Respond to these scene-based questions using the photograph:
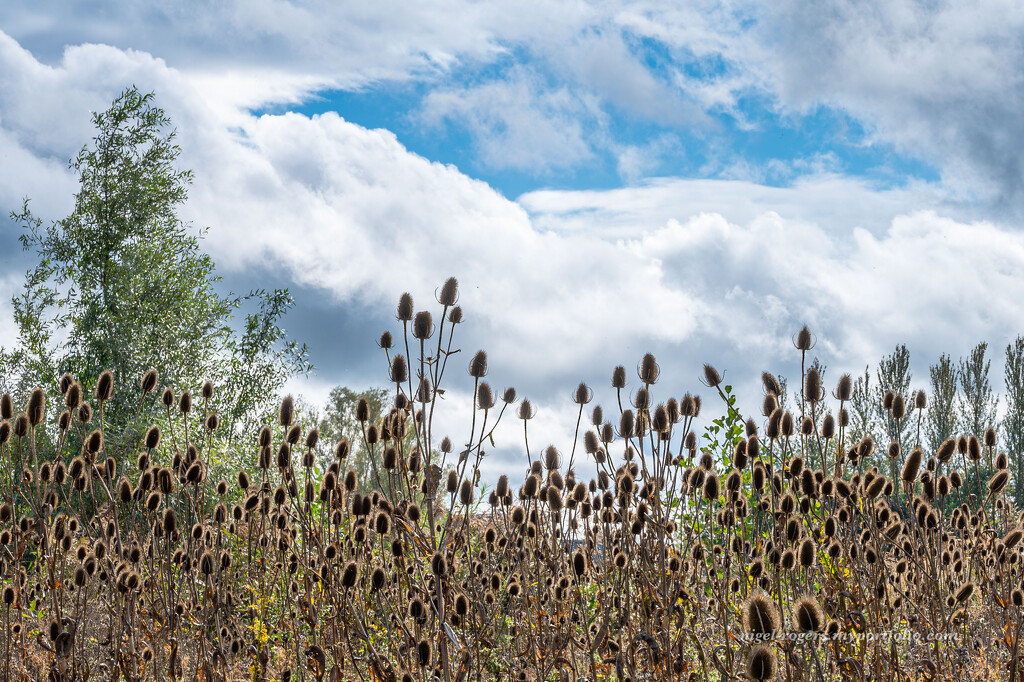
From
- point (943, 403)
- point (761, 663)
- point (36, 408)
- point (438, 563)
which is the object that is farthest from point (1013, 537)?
point (943, 403)

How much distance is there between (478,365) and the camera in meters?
3.40

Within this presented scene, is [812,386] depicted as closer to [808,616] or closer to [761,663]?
[808,616]

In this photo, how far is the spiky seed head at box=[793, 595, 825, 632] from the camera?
2.32 metres

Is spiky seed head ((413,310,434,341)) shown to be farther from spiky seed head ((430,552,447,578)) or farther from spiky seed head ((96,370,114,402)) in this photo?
spiky seed head ((96,370,114,402))

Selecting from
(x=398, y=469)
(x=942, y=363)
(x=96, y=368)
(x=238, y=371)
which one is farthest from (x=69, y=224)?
(x=942, y=363)

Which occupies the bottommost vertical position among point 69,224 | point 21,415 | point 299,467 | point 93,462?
point 93,462

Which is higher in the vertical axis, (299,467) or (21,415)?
(299,467)

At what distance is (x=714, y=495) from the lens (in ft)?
10.8

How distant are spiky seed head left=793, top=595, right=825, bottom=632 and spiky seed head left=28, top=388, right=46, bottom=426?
126 inches

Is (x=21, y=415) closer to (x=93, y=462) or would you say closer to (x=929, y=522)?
(x=93, y=462)

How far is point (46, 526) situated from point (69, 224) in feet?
58.6

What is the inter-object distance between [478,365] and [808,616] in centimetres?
157

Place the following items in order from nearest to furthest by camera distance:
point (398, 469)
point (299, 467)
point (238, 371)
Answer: point (398, 469)
point (299, 467)
point (238, 371)

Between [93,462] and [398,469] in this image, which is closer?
[398,469]
